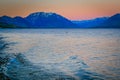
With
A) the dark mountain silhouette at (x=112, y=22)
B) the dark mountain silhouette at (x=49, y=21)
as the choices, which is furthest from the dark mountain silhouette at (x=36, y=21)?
the dark mountain silhouette at (x=112, y=22)

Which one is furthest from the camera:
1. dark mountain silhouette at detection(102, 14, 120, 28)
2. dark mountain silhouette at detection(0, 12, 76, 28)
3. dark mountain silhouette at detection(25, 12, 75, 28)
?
dark mountain silhouette at detection(25, 12, 75, 28)

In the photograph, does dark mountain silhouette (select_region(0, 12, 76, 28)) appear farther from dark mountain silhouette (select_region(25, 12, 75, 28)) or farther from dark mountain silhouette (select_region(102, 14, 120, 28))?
dark mountain silhouette (select_region(102, 14, 120, 28))

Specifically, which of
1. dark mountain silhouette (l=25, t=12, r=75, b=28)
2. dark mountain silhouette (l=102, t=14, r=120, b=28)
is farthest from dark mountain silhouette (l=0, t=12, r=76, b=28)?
dark mountain silhouette (l=102, t=14, r=120, b=28)

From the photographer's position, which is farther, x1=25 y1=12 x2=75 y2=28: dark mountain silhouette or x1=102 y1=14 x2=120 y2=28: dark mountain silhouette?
x1=25 y1=12 x2=75 y2=28: dark mountain silhouette

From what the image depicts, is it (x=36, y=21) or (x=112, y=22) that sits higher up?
(x=36, y=21)

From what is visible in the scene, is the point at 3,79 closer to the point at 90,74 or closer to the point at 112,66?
the point at 90,74

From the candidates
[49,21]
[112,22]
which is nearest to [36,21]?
[49,21]

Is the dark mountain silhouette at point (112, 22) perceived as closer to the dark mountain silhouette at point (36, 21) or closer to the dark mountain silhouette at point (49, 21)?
the dark mountain silhouette at point (36, 21)

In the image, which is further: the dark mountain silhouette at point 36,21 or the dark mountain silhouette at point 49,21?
the dark mountain silhouette at point 49,21

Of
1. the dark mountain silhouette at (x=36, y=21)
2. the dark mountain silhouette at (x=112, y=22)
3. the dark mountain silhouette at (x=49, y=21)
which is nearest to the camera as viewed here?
the dark mountain silhouette at (x=36, y=21)

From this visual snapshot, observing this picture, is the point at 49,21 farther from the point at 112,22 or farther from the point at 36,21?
the point at 112,22

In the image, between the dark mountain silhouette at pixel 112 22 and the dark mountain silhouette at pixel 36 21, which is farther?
the dark mountain silhouette at pixel 112 22

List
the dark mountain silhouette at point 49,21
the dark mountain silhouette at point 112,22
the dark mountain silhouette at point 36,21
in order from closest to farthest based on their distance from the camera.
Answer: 1. the dark mountain silhouette at point 36,21
2. the dark mountain silhouette at point 112,22
3. the dark mountain silhouette at point 49,21

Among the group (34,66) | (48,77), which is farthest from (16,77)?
(34,66)
